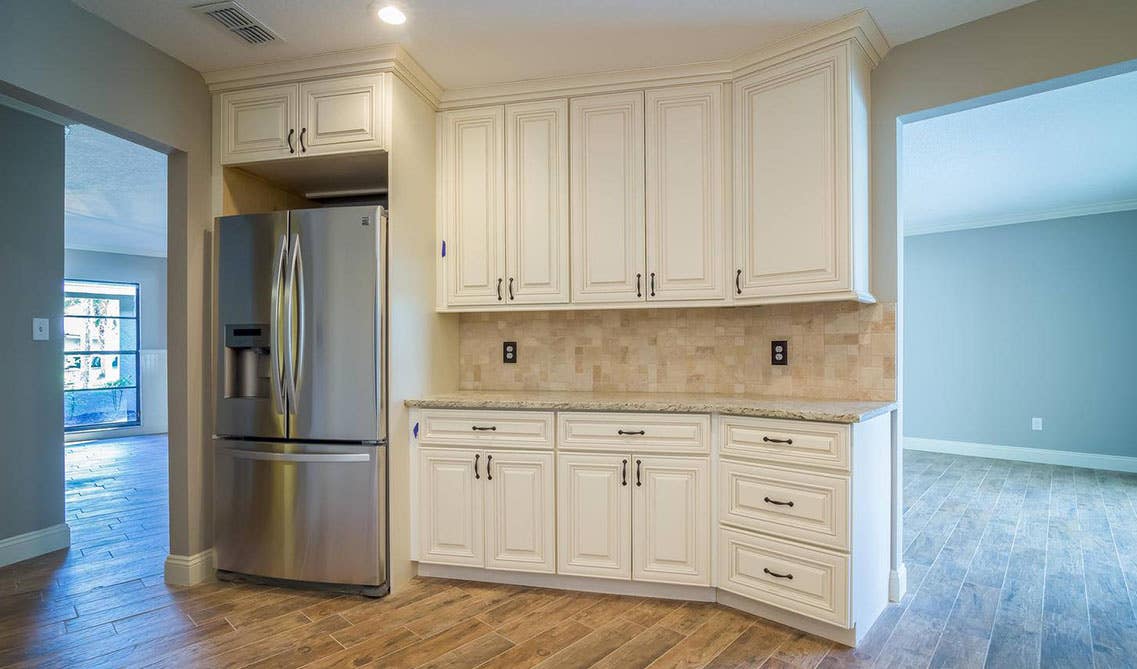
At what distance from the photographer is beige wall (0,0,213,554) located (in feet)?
7.54

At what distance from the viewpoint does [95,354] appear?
7508 millimetres

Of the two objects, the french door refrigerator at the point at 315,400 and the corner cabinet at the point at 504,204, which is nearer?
the french door refrigerator at the point at 315,400

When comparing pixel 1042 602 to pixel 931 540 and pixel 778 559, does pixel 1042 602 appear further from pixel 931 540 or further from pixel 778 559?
pixel 778 559

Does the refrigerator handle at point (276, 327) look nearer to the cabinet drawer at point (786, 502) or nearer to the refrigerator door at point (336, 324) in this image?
the refrigerator door at point (336, 324)

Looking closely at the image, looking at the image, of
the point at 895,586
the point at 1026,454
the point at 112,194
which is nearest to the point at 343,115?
the point at 895,586

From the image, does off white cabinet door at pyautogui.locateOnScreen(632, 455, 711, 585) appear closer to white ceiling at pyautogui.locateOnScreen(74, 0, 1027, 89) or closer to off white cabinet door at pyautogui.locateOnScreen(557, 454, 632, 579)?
off white cabinet door at pyautogui.locateOnScreen(557, 454, 632, 579)

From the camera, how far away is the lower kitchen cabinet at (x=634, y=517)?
8.30ft

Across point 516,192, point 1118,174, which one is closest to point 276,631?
point 516,192

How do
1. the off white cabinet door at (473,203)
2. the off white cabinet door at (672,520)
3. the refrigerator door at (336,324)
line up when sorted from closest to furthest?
the off white cabinet door at (672,520) → the refrigerator door at (336,324) → the off white cabinet door at (473,203)

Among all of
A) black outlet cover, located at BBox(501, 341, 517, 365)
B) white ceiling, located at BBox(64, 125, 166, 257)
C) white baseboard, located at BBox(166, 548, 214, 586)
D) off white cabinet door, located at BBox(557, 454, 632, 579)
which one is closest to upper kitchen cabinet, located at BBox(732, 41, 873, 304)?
off white cabinet door, located at BBox(557, 454, 632, 579)

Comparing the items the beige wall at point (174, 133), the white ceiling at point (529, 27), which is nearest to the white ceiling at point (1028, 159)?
the white ceiling at point (529, 27)

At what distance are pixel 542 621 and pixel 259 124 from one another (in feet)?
8.64

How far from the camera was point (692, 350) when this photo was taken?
309 cm

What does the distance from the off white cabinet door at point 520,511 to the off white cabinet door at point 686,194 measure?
986mm
